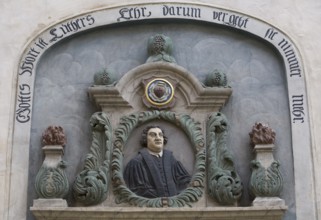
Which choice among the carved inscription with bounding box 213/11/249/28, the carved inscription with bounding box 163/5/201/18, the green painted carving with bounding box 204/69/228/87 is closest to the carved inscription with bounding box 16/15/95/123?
the carved inscription with bounding box 163/5/201/18

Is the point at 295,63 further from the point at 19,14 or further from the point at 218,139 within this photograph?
the point at 19,14

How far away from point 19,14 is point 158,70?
209 centimetres

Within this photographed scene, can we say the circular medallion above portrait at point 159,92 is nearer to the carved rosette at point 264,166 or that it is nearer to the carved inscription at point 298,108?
the carved rosette at point 264,166

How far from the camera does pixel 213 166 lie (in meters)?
11.3

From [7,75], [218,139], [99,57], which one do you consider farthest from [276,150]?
[7,75]

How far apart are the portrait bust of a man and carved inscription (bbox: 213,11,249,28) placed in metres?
1.88

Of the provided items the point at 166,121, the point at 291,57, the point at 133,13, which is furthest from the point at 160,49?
the point at 291,57

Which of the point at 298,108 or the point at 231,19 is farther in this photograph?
the point at 231,19

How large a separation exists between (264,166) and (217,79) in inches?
52.8

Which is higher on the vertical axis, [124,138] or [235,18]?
[235,18]

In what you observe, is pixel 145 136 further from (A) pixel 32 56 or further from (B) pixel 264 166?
(A) pixel 32 56

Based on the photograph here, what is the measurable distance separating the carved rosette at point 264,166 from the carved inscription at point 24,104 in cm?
295

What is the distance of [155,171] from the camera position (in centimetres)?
1127

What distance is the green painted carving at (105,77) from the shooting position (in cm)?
1165
